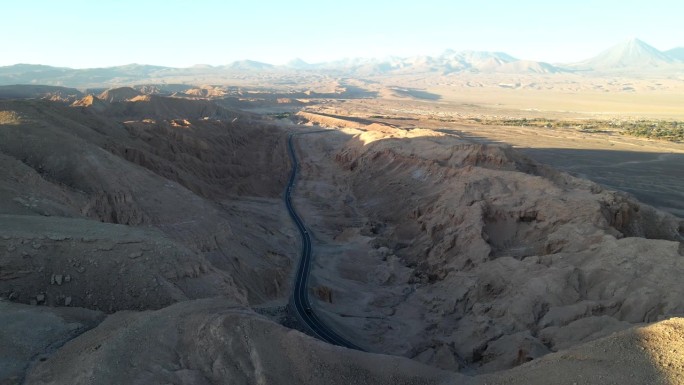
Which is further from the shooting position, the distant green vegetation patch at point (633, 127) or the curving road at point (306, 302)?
the distant green vegetation patch at point (633, 127)

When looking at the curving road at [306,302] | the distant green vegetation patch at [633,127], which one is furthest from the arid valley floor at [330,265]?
the distant green vegetation patch at [633,127]

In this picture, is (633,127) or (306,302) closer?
(306,302)

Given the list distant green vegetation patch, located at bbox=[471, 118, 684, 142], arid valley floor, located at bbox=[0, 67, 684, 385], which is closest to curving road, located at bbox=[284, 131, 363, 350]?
arid valley floor, located at bbox=[0, 67, 684, 385]

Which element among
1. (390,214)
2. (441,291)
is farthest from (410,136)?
(441,291)

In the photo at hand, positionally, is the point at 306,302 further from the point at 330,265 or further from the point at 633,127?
the point at 633,127

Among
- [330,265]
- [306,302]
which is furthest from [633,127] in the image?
[306,302]

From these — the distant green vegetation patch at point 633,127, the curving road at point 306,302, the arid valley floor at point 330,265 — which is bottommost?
the curving road at point 306,302

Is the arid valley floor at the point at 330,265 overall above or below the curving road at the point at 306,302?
above

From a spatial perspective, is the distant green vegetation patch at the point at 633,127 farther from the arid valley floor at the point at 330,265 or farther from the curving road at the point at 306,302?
the curving road at the point at 306,302
